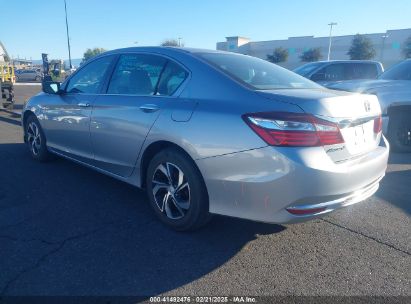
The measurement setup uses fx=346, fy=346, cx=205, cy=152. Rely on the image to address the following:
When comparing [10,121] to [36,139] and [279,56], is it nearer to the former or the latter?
[36,139]

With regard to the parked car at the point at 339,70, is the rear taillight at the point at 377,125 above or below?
below

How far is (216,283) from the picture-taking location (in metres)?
2.49

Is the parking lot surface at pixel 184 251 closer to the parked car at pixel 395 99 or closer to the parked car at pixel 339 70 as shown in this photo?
the parked car at pixel 395 99

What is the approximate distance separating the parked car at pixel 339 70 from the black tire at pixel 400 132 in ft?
13.2

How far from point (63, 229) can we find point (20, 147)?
4.08 m

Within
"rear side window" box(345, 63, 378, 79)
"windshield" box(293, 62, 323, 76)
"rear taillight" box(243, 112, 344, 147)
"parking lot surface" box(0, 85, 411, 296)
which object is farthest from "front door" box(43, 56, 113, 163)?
"rear side window" box(345, 63, 378, 79)

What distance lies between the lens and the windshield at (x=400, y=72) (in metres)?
6.37

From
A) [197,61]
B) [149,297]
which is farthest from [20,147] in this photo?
[149,297]

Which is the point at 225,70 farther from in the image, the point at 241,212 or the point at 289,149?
the point at 241,212

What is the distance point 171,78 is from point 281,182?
1.54 metres

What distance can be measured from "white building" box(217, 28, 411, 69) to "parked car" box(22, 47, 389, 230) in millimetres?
59378

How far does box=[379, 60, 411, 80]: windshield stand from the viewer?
20.9ft

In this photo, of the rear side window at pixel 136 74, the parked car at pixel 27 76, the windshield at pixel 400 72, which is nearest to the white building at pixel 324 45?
the parked car at pixel 27 76

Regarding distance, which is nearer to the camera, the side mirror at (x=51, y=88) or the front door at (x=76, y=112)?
the front door at (x=76, y=112)
